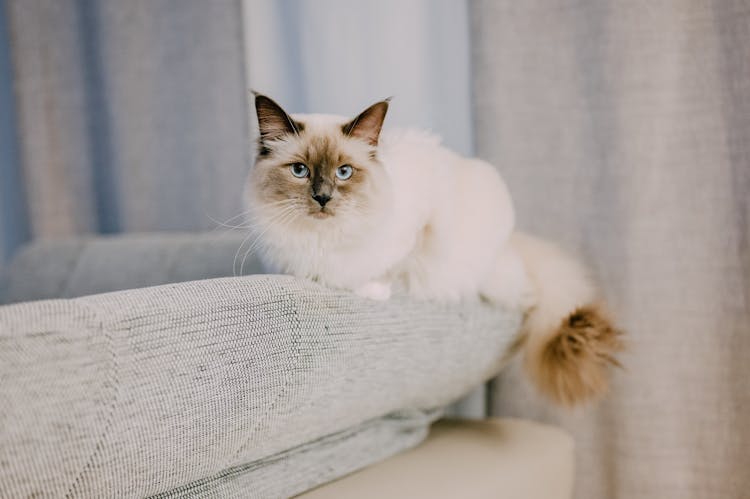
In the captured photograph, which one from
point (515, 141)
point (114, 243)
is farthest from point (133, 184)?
point (515, 141)

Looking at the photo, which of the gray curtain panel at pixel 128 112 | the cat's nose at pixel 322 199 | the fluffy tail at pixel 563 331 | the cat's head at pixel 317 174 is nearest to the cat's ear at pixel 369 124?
the cat's head at pixel 317 174

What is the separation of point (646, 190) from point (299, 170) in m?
0.87

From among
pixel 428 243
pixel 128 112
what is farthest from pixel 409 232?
pixel 128 112

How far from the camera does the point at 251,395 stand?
82 centimetres

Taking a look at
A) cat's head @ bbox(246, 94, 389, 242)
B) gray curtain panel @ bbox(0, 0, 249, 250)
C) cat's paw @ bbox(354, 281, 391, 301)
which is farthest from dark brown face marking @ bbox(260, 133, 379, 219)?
gray curtain panel @ bbox(0, 0, 249, 250)

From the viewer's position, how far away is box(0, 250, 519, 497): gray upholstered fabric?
650 millimetres

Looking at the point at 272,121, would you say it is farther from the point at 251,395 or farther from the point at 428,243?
the point at 251,395

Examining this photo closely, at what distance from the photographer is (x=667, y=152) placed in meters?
1.41

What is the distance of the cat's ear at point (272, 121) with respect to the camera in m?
1.03

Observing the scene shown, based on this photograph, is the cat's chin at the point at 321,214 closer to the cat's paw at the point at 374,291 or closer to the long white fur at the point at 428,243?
the long white fur at the point at 428,243

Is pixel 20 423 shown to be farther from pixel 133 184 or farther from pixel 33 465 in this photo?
pixel 133 184

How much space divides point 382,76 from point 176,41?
0.84 meters

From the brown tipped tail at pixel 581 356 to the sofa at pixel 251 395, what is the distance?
0.43 ft

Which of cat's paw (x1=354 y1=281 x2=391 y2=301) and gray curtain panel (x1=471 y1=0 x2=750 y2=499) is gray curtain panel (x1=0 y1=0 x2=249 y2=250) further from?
cat's paw (x1=354 y1=281 x2=391 y2=301)
